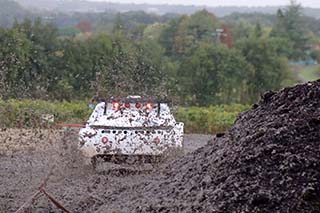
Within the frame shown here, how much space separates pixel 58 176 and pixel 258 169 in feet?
17.1

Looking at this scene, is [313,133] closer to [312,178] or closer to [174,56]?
[312,178]

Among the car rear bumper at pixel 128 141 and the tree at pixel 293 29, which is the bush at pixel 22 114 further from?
the tree at pixel 293 29

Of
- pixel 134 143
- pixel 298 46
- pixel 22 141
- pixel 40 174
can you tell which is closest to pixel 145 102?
pixel 134 143

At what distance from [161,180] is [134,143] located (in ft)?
10.1

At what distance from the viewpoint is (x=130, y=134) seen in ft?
34.5

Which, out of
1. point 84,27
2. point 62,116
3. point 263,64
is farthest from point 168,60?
point 62,116

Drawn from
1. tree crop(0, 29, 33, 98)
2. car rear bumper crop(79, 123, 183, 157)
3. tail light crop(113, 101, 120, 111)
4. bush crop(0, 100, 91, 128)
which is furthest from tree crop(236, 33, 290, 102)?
car rear bumper crop(79, 123, 183, 157)

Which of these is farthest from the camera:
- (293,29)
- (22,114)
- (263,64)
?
(293,29)

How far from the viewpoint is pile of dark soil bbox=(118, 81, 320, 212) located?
530cm

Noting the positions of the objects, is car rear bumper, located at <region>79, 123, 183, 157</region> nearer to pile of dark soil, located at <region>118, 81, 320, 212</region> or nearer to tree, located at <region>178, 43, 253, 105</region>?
pile of dark soil, located at <region>118, 81, 320, 212</region>

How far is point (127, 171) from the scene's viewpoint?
1080cm

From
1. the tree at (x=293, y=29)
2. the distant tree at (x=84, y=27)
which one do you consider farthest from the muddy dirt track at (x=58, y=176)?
the distant tree at (x=84, y=27)

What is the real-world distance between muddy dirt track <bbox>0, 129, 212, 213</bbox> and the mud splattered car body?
0.31 m

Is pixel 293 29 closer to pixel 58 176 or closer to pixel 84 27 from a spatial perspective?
pixel 84 27
